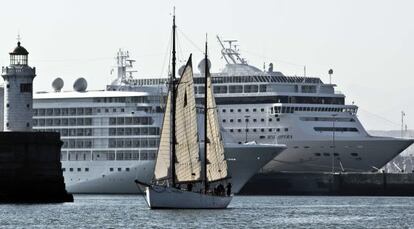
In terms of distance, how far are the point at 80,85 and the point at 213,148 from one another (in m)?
40.9

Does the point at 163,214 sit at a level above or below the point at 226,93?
below

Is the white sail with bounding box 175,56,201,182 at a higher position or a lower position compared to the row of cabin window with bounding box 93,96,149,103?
lower

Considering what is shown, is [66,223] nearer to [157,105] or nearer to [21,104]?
[21,104]

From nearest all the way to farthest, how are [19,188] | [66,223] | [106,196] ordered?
[66,223]
[19,188]
[106,196]

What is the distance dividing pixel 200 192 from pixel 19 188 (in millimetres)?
14226

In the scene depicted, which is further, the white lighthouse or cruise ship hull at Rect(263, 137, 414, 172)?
cruise ship hull at Rect(263, 137, 414, 172)

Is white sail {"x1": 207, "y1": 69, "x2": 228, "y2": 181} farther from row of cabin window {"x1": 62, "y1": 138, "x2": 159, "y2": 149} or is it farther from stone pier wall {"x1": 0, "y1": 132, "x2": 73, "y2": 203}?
row of cabin window {"x1": 62, "y1": 138, "x2": 159, "y2": 149}

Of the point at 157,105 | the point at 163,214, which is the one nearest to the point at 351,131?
the point at 157,105

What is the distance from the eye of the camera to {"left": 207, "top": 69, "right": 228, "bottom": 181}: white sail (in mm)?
103438

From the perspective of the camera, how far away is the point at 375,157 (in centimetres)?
14712

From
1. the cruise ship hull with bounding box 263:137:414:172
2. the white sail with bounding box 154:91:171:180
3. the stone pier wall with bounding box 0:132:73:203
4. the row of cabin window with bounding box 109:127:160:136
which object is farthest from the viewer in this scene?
the cruise ship hull with bounding box 263:137:414:172

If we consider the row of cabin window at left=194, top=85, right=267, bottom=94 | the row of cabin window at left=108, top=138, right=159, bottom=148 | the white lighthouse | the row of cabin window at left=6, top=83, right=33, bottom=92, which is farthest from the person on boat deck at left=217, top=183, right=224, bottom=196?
the row of cabin window at left=194, top=85, right=267, bottom=94

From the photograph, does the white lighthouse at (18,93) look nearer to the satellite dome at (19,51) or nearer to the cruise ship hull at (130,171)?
the satellite dome at (19,51)

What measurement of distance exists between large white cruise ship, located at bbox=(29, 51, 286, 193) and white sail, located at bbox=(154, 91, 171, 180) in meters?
34.7
